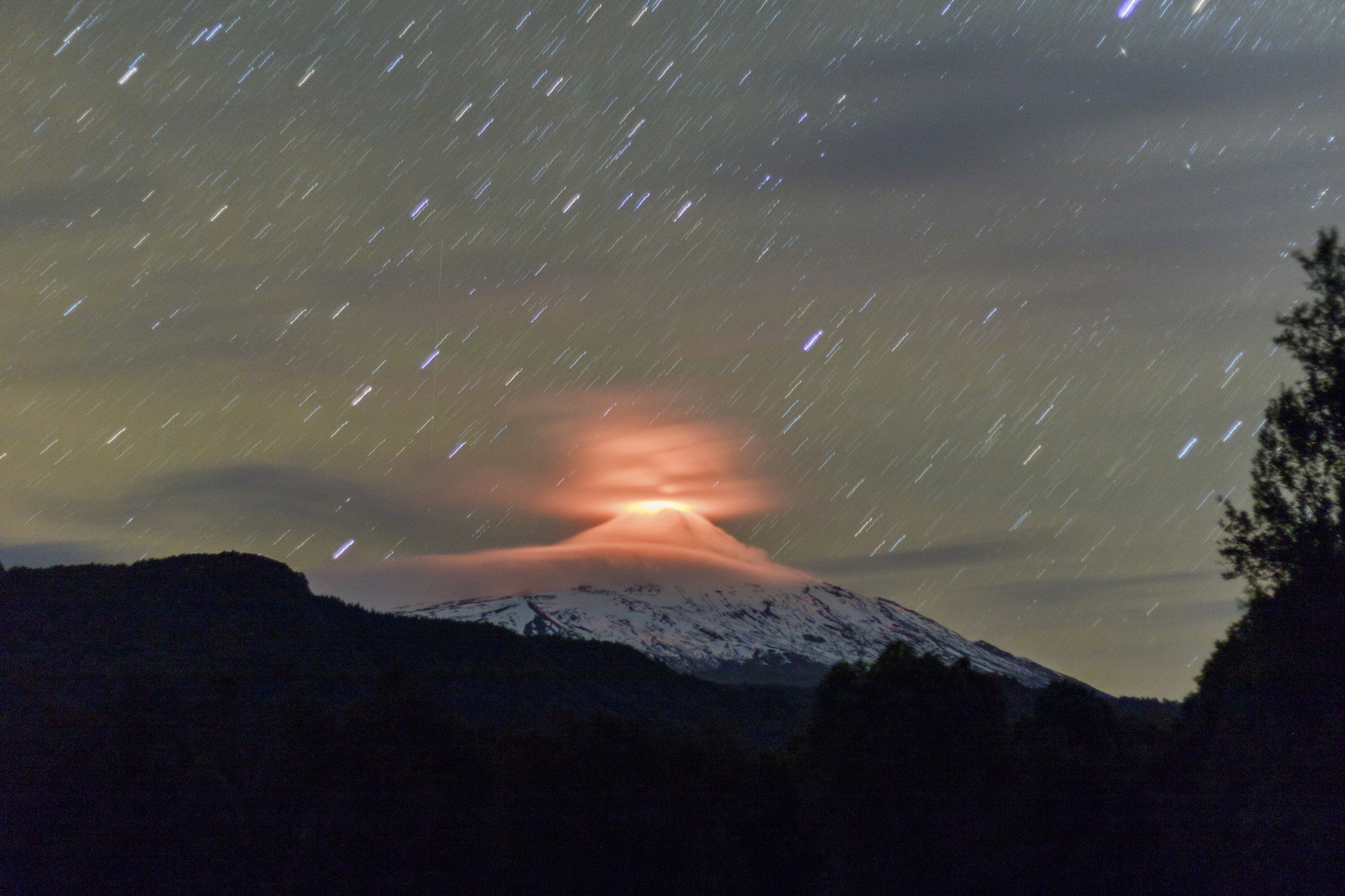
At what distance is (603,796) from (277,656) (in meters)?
70.4

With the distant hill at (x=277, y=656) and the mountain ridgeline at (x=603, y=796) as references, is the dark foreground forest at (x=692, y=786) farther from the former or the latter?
the distant hill at (x=277, y=656)

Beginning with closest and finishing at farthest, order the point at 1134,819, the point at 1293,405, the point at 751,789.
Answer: the point at 1293,405 < the point at 1134,819 < the point at 751,789

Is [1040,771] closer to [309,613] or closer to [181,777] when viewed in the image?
[181,777]

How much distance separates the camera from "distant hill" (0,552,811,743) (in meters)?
66.4

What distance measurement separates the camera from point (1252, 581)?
2783 centimetres

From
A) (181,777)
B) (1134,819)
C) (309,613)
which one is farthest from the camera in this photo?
(309,613)

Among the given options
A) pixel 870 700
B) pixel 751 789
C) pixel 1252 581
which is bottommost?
pixel 751 789

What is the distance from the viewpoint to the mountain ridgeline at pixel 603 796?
141 ft

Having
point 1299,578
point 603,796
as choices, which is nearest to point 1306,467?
point 1299,578

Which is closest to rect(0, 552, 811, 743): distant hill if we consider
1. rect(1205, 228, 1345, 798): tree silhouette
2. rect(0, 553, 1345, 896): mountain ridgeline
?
rect(0, 553, 1345, 896): mountain ridgeline

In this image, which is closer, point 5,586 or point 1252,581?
point 1252,581

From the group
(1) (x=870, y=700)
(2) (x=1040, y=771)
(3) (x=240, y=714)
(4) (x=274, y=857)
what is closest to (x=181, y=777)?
(4) (x=274, y=857)

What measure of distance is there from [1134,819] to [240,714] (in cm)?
4040

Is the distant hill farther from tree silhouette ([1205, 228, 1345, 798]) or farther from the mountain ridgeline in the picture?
tree silhouette ([1205, 228, 1345, 798])
